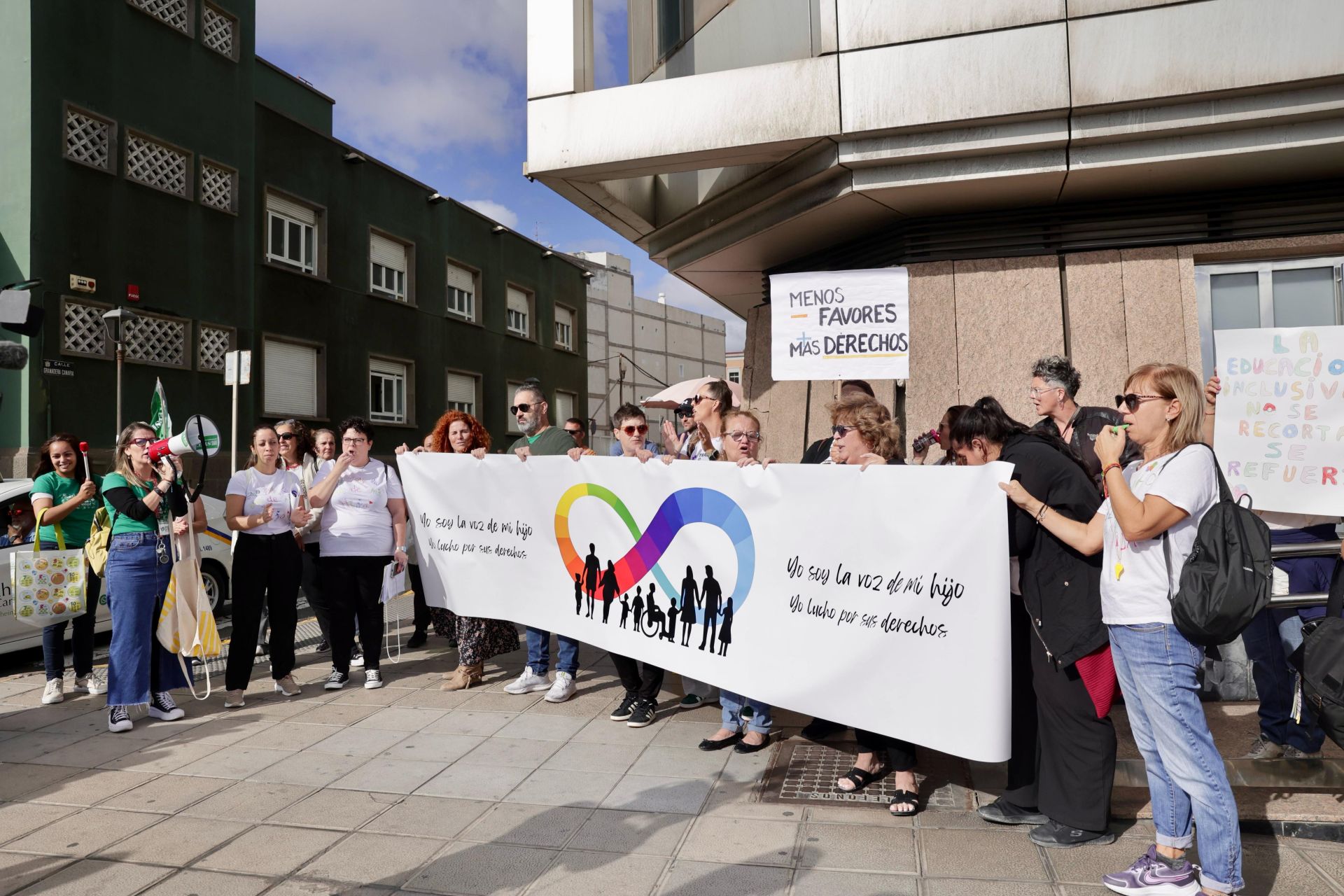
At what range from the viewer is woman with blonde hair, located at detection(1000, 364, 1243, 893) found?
3166mm

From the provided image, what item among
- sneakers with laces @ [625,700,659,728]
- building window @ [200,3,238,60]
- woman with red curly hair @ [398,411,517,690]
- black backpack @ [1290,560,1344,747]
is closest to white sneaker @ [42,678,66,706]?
woman with red curly hair @ [398,411,517,690]

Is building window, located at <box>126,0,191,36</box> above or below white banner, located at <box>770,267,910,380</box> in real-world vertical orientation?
above

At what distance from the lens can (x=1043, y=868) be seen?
358 centimetres

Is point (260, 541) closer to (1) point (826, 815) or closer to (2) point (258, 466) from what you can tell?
(2) point (258, 466)

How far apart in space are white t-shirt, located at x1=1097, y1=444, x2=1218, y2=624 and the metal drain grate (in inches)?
57.0

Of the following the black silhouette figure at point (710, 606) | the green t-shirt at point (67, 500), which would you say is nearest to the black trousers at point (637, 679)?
the black silhouette figure at point (710, 606)

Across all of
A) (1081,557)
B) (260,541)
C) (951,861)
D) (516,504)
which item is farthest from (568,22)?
(951,861)

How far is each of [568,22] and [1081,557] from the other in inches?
239

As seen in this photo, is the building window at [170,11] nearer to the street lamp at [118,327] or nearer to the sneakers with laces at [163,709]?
the street lamp at [118,327]

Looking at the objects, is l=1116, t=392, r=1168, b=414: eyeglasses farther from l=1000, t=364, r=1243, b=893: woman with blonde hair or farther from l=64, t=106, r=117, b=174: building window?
l=64, t=106, r=117, b=174: building window

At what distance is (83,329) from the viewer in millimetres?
14555

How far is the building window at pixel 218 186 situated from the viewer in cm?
1681

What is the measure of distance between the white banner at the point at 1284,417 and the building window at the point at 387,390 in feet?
65.4

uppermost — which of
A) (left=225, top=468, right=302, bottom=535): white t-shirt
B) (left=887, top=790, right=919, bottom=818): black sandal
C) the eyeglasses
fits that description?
the eyeglasses
